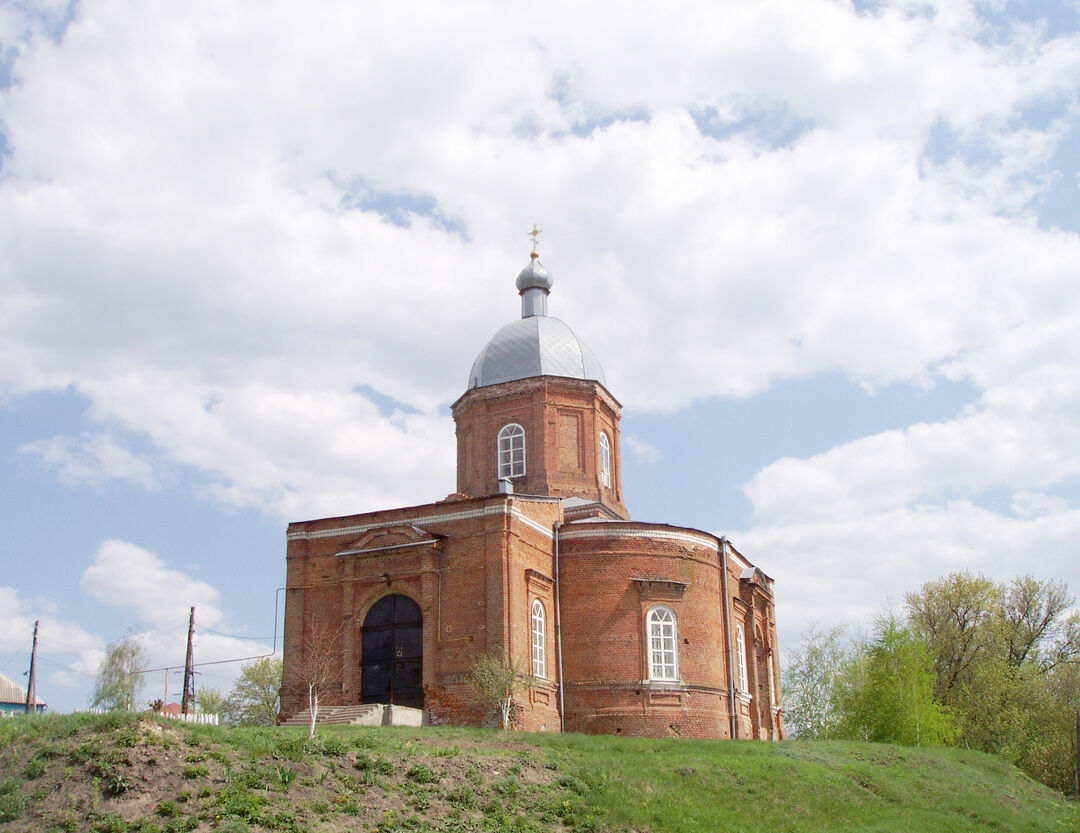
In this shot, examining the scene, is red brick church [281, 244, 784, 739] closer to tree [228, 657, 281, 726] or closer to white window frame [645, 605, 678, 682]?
white window frame [645, 605, 678, 682]

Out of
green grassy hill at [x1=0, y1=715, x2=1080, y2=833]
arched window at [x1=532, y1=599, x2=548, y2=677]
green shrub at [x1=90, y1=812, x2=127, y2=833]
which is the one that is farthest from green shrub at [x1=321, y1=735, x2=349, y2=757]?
arched window at [x1=532, y1=599, x2=548, y2=677]

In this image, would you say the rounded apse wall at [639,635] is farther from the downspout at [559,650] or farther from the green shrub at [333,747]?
the green shrub at [333,747]

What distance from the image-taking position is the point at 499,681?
856 inches

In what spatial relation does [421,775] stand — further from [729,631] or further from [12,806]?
[729,631]

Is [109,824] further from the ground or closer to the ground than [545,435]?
closer to the ground

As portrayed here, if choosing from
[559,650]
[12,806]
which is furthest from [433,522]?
[12,806]

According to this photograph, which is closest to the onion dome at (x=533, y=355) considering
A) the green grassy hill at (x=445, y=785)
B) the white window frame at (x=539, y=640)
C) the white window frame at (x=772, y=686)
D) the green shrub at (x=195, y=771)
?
the white window frame at (x=539, y=640)

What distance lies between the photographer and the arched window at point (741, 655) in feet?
92.7

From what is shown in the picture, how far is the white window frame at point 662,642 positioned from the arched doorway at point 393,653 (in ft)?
18.7

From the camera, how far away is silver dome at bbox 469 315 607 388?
31.2m

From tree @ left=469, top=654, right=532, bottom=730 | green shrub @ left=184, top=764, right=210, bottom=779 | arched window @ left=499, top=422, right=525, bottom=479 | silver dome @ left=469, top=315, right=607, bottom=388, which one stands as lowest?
green shrub @ left=184, top=764, right=210, bottom=779

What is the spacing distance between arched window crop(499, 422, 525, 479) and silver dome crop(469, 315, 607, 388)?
1608 mm

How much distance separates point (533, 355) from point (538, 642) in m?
9.81

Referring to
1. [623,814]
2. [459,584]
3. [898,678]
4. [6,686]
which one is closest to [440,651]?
[459,584]
